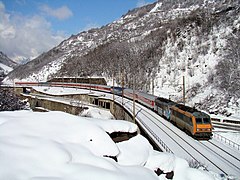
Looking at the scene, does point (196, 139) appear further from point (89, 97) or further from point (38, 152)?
point (89, 97)

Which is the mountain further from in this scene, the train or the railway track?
the railway track

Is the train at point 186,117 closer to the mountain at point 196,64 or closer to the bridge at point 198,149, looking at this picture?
the bridge at point 198,149

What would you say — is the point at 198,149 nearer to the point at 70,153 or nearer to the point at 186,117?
the point at 186,117

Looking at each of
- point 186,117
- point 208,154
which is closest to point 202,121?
point 186,117

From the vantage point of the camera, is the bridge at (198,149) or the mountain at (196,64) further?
the mountain at (196,64)

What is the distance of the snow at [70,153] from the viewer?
9.14 metres

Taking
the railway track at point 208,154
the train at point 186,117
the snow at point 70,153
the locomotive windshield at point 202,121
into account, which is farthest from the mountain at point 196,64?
the snow at point 70,153

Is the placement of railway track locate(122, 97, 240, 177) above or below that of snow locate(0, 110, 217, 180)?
below

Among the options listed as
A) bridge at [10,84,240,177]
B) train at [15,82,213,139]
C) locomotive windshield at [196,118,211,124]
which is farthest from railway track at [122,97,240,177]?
locomotive windshield at [196,118,211,124]

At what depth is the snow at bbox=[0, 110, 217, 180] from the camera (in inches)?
360

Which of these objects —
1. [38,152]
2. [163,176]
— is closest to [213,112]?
[163,176]

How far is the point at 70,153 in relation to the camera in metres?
10.6

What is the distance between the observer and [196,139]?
26.5 meters

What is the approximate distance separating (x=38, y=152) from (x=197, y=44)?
7704 cm
